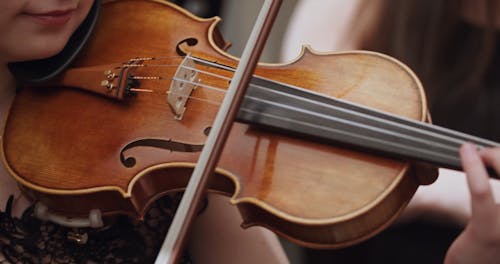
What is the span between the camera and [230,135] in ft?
2.39

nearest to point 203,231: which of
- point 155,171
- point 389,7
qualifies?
point 155,171

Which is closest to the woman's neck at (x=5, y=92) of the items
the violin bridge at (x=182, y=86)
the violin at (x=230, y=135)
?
the violin at (x=230, y=135)

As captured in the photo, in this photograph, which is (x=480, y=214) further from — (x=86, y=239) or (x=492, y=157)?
(x=86, y=239)

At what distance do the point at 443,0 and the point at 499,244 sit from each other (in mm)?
489

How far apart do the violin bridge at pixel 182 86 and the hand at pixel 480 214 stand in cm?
32

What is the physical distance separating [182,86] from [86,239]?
0.79 ft

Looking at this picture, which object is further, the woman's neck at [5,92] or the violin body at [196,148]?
the woman's neck at [5,92]

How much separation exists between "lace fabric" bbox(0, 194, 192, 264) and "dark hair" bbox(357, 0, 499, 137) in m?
0.46

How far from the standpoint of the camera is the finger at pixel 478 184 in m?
0.62

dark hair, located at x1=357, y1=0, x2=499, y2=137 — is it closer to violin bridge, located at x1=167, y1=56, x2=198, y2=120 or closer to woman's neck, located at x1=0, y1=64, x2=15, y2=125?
violin bridge, located at x1=167, y1=56, x2=198, y2=120

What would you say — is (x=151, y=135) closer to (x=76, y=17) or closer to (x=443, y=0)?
(x=76, y=17)

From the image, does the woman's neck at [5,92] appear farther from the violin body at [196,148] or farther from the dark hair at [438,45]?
the dark hair at [438,45]

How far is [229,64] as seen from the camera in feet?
2.66

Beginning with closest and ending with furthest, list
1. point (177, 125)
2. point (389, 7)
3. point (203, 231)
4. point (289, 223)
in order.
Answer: point (289, 223) → point (177, 125) → point (203, 231) → point (389, 7)
